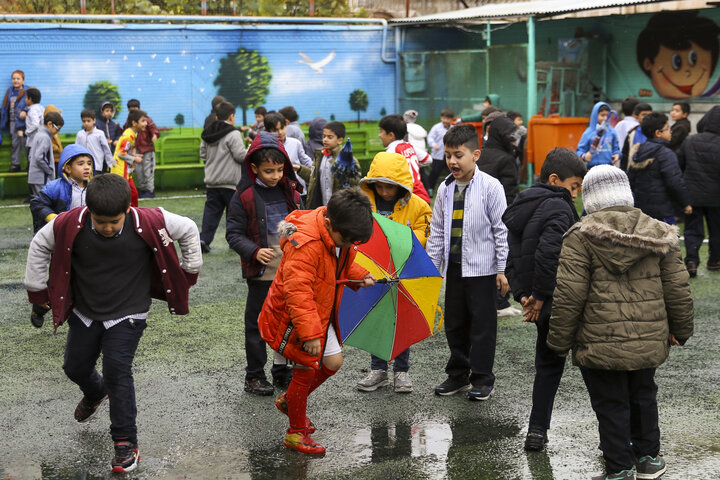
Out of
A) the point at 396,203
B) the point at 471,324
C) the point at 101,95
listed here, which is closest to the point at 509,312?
the point at 471,324

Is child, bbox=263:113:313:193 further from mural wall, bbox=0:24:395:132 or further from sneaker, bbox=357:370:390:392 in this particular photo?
mural wall, bbox=0:24:395:132

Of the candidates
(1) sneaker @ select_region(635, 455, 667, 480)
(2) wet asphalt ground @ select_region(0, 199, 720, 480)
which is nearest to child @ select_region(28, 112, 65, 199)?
(2) wet asphalt ground @ select_region(0, 199, 720, 480)

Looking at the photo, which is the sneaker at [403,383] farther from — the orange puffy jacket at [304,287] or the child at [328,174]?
the child at [328,174]

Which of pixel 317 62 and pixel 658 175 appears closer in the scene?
pixel 658 175

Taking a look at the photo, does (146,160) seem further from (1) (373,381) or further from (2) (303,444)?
(2) (303,444)

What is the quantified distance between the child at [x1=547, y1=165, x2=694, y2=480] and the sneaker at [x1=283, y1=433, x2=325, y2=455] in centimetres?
149

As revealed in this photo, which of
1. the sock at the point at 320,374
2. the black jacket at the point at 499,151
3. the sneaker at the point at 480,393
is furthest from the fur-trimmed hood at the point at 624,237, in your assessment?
the black jacket at the point at 499,151

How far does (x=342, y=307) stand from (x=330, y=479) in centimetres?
108

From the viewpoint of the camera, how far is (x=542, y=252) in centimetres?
495

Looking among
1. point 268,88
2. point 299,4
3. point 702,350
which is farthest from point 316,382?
point 299,4

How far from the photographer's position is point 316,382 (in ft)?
17.2

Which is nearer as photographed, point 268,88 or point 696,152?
point 696,152

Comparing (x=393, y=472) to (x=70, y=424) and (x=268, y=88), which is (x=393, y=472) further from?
(x=268, y=88)

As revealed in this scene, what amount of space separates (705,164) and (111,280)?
291 inches
